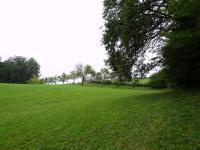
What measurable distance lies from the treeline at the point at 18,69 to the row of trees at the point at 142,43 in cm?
8523

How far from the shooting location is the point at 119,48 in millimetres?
20734

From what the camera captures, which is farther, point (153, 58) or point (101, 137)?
point (153, 58)

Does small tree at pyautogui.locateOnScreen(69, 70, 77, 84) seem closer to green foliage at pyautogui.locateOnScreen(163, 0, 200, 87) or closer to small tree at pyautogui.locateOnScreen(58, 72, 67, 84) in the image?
small tree at pyautogui.locateOnScreen(58, 72, 67, 84)

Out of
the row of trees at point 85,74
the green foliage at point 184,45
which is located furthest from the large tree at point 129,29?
the row of trees at point 85,74

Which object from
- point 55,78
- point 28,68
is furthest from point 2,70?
point 55,78

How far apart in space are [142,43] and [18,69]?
291ft

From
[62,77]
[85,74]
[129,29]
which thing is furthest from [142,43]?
[62,77]

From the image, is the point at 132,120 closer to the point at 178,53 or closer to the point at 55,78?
the point at 178,53

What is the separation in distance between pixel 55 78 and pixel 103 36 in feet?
336

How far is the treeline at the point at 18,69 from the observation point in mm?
99125

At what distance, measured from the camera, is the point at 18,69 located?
10106cm

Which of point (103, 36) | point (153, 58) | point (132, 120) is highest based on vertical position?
point (103, 36)

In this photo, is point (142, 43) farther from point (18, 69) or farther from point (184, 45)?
point (18, 69)

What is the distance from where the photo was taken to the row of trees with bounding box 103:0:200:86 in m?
17.5
